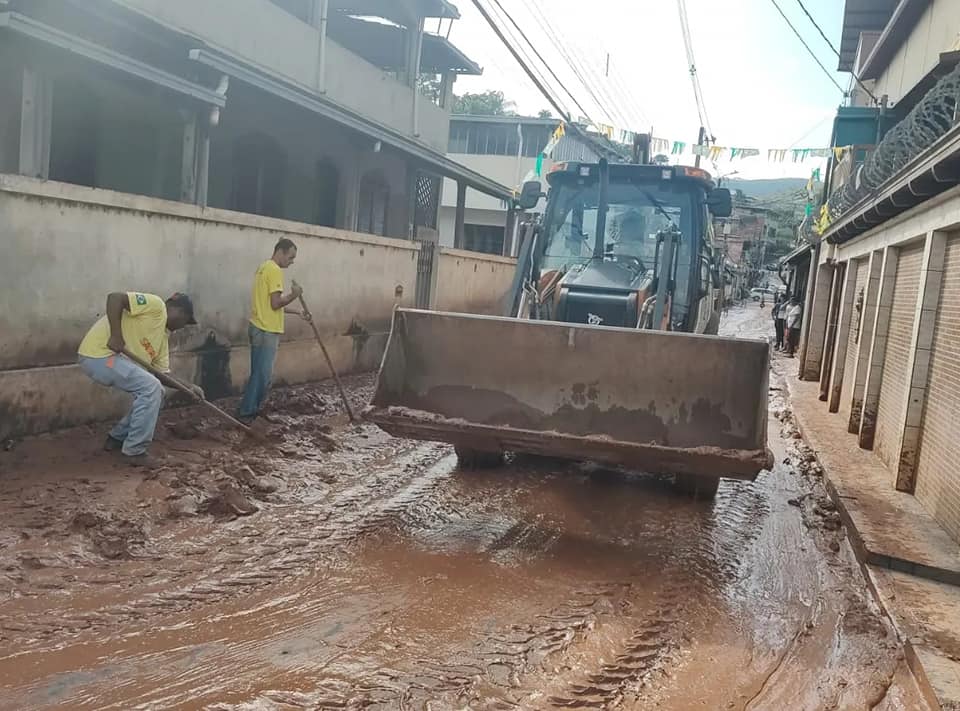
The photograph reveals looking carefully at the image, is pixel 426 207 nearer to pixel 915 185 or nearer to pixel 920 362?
pixel 915 185

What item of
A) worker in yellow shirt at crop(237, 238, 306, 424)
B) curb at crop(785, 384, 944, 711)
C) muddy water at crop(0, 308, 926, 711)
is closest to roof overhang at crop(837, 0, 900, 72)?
curb at crop(785, 384, 944, 711)

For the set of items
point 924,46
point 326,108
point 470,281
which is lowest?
point 470,281

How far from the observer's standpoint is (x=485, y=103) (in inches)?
1823

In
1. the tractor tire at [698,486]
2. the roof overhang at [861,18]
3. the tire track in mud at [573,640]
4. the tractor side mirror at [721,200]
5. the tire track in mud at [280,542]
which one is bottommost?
the tire track in mud at [280,542]

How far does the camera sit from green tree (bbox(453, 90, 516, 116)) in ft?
147

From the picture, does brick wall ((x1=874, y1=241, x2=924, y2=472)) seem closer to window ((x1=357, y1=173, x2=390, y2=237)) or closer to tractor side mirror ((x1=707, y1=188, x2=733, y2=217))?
tractor side mirror ((x1=707, y1=188, x2=733, y2=217))

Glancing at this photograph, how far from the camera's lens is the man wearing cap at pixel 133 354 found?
5.64 metres

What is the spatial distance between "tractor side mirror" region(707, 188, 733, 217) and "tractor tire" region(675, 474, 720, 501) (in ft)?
10.3

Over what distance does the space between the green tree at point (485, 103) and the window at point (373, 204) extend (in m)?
27.9

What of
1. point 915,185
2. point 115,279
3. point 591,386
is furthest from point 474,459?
point 915,185

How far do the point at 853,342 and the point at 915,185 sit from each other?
4.35 meters

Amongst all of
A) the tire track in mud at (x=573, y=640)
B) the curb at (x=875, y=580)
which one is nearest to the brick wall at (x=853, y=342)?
the curb at (x=875, y=580)

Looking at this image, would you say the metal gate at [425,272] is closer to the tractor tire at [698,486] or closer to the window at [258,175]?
the window at [258,175]

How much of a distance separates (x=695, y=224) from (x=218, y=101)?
5810 mm
